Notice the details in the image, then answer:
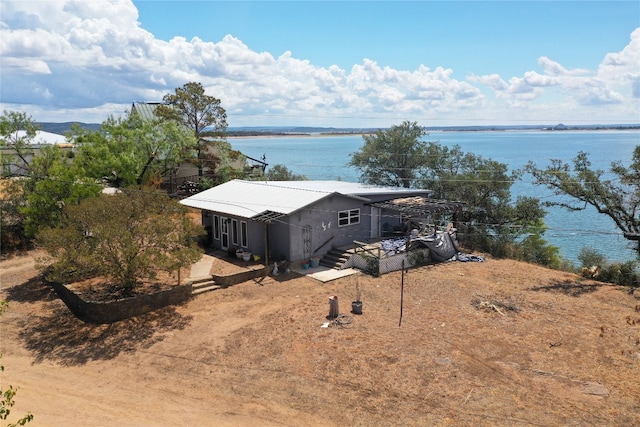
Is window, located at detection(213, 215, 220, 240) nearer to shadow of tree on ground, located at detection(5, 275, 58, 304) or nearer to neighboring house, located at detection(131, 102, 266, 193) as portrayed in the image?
shadow of tree on ground, located at detection(5, 275, 58, 304)

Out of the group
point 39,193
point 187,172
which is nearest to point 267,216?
point 39,193

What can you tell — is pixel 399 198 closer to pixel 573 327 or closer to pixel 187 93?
pixel 573 327

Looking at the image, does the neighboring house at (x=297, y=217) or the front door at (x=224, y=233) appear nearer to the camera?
the neighboring house at (x=297, y=217)

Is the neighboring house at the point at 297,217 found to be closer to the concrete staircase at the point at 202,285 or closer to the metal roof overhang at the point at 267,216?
the metal roof overhang at the point at 267,216

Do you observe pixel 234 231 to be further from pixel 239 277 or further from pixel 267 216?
pixel 239 277

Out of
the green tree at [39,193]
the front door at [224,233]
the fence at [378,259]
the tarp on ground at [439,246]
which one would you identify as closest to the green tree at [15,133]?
the green tree at [39,193]

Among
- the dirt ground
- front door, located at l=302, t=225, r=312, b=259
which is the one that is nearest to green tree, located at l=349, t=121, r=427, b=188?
front door, located at l=302, t=225, r=312, b=259
